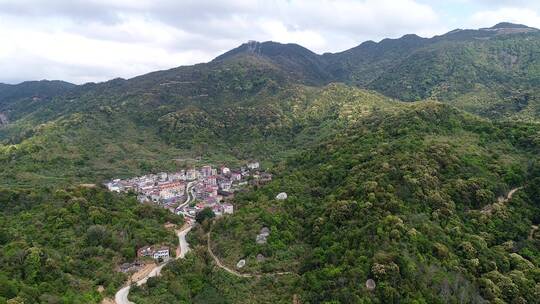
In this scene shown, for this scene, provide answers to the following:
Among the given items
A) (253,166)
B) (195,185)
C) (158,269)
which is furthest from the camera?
(253,166)

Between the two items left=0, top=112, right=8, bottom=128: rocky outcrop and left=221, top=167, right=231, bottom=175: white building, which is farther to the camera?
left=0, top=112, right=8, bottom=128: rocky outcrop

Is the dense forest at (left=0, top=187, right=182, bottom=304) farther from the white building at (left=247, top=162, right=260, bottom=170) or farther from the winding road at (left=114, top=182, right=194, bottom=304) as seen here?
the white building at (left=247, top=162, right=260, bottom=170)

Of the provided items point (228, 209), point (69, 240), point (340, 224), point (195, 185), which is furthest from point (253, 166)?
point (69, 240)

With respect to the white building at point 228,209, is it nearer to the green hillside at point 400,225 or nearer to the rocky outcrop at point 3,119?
the green hillside at point 400,225

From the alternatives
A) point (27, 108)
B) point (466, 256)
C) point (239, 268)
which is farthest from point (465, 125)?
point (27, 108)

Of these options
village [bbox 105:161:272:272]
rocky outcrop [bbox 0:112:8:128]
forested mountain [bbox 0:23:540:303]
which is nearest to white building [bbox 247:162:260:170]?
village [bbox 105:161:272:272]

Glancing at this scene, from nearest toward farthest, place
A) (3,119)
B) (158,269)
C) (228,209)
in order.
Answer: (158,269), (228,209), (3,119)

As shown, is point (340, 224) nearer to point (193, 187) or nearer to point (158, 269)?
point (158, 269)

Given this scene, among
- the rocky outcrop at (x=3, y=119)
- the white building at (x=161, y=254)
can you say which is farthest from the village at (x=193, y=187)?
the rocky outcrop at (x=3, y=119)

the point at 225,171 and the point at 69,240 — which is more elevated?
the point at 69,240
